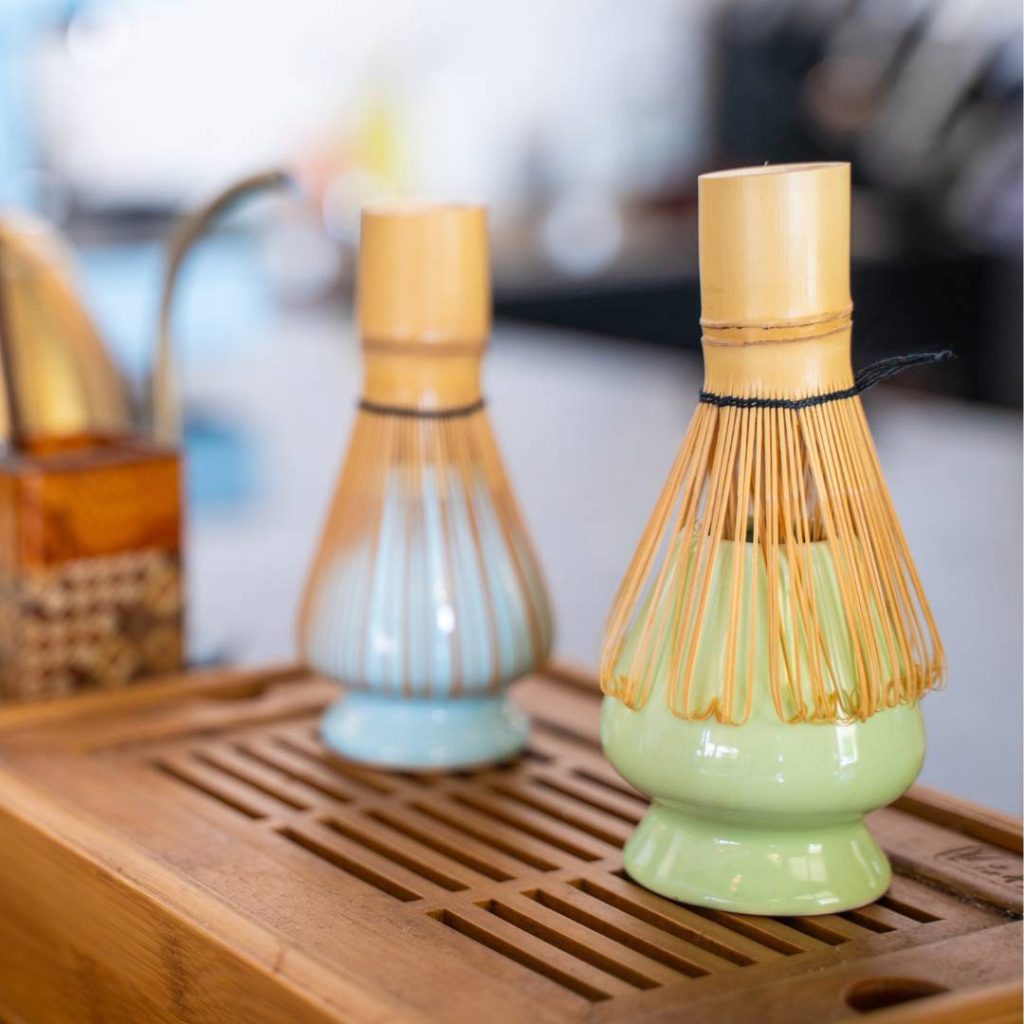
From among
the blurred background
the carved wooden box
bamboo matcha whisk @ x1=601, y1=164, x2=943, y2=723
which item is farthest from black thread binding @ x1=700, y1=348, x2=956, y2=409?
the carved wooden box

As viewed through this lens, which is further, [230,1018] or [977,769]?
[977,769]

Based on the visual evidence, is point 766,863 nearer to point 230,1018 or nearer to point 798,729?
point 798,729

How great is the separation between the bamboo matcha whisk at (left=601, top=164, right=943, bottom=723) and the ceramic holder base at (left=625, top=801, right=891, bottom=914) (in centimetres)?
4

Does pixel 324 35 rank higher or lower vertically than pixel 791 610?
higher

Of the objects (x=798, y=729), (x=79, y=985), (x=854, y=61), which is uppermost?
(x=854, y=61)

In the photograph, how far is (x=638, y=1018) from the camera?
0.42m

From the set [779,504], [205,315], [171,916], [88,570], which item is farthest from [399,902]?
[205,315]

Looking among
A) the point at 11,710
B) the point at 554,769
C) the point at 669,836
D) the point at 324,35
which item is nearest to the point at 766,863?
the point at 669,836

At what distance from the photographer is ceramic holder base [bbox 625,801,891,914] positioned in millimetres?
512

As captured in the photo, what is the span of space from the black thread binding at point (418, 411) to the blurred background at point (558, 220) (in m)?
0.28

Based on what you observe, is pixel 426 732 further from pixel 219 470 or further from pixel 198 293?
pixel 198 293

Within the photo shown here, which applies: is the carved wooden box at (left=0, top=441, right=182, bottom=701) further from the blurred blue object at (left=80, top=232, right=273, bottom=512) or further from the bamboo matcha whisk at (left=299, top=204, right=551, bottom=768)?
the blurred blue object at (left=80, top=232, right=273, bottom=512)

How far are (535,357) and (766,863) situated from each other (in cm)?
182

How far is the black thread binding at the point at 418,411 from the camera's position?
0.66 metres
